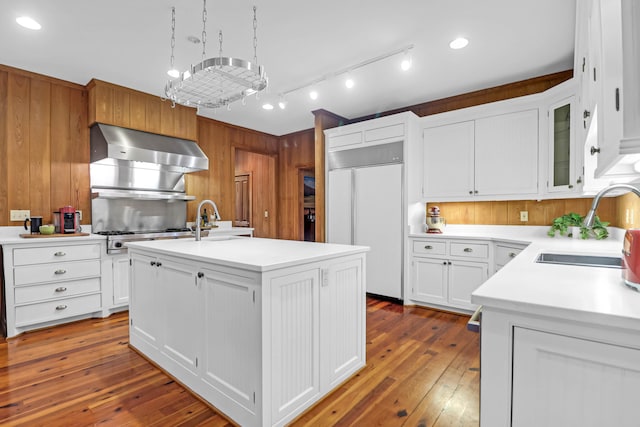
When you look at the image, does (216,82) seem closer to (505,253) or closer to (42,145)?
(42,145)

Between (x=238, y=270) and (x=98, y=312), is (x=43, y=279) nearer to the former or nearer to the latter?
(x=98, y=312)

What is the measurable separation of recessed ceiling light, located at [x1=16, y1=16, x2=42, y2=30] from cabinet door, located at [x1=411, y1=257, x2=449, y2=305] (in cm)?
414

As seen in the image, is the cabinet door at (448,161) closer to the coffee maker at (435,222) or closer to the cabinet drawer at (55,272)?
the coffee maker at (435,222)

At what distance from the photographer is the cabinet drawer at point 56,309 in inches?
115

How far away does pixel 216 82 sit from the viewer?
2316 mm

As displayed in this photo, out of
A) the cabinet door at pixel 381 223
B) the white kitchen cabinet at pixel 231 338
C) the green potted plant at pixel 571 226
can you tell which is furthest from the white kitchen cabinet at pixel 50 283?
the green potted plant at pixel 571 226

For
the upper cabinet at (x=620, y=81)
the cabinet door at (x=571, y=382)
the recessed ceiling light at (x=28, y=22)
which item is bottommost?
the cabinet door at (x=571, y=382)

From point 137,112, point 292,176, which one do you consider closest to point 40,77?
A: point 137,112

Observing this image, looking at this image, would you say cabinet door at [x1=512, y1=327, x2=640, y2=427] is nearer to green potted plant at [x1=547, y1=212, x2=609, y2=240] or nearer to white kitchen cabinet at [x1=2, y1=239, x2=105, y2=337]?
green potted plant at [x1=547, y1=212, x2=609, y2=240]

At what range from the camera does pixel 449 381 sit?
212 centimetres

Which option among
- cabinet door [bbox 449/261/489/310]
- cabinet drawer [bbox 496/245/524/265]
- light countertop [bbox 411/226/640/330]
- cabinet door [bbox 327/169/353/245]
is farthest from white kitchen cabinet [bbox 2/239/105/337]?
cabinet drawer [bbox 496/245/524/265]

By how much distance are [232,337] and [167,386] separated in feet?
2.61

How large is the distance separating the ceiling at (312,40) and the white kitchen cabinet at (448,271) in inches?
72.9

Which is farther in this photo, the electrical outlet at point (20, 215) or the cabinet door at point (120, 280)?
the cabinet door at point (120, 280)
